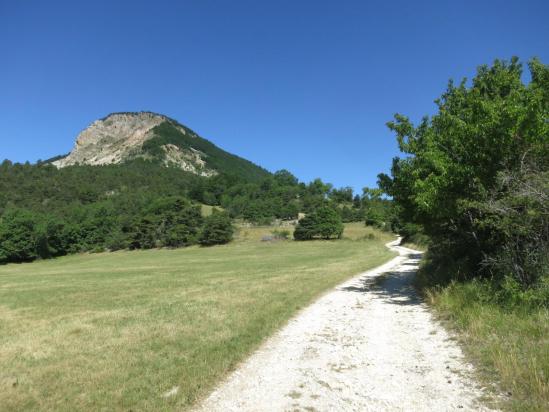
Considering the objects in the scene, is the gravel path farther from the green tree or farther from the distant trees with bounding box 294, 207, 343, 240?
the green tree

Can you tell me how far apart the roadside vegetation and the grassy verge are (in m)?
0.02

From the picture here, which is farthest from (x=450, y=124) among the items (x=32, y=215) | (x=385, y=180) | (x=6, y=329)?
(x=32, y=215)

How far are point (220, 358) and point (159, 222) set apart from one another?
108 meters

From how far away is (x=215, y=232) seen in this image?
102250 mm

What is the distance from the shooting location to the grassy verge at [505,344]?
222 inches

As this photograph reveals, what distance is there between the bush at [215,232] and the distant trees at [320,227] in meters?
18.2

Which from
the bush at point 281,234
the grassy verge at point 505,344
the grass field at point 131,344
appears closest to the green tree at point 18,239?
the bush at point 281,234

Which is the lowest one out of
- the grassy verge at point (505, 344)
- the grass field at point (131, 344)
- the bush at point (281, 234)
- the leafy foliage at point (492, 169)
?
the grass field at point (131, 344)

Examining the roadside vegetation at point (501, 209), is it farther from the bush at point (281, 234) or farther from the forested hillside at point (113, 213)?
the bush at point (281, 234)

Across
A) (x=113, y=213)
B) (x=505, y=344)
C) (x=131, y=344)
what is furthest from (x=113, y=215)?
(x=505, y=344)

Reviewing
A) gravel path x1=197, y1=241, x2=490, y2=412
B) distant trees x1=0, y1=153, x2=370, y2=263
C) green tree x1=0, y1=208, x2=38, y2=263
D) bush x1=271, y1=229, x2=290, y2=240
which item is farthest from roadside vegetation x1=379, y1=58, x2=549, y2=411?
green tree x1=0, y1=208, x2=38, y2=263

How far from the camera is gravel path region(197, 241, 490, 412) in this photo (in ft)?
18.7

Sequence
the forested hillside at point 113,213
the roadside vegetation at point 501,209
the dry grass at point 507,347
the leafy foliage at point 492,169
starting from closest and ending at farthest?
the dry grass at point 507,347 → the roadside vegetation at point 501,209 → the leafy foliage at point 492,169 → the forested hillside at point 113,213

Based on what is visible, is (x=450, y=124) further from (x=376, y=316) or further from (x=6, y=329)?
(x=6, y=329)
